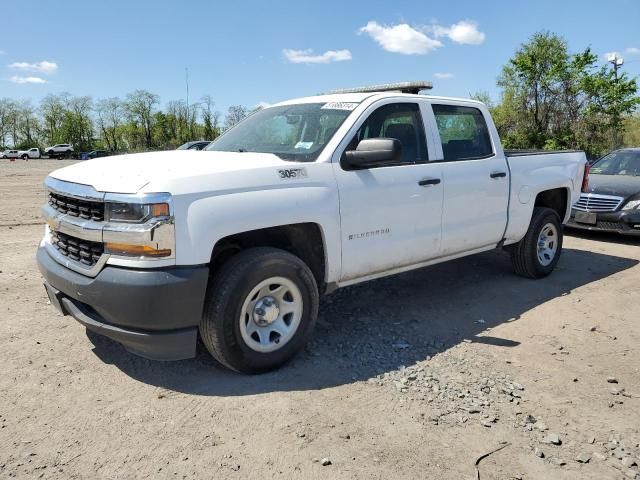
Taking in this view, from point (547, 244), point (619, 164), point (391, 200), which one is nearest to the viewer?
point (391, 200)

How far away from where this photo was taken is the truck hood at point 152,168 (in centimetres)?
315

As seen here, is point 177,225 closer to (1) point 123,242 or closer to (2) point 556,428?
(1) point 123,242

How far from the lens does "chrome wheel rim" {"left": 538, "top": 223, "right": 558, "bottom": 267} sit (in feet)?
20.5

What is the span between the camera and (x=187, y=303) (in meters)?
3.13

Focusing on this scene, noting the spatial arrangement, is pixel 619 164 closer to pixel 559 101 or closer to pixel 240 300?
pixel 240 300

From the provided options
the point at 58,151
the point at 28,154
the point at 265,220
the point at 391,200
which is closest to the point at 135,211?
the point at 265,220

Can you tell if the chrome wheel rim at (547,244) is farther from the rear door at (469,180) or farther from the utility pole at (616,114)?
the utility pole at (616,114)

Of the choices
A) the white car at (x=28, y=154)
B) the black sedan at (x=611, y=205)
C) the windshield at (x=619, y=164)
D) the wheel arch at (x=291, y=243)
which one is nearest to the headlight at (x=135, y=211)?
the wheel arch at (x=291, y=243)

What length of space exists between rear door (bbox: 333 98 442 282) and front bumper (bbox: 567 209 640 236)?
5238 millimetres

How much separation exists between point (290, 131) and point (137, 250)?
1794 millimetres

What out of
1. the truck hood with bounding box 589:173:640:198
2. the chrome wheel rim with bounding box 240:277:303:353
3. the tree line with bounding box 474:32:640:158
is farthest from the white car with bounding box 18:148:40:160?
the chrome wheel rim with bounding box 240:277:303:353

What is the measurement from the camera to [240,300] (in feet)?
11.0

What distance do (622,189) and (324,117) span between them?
6.60 meters

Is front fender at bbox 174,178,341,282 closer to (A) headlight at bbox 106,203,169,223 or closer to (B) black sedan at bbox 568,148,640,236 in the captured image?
(A) headlight at bbox 106,203,169,223
